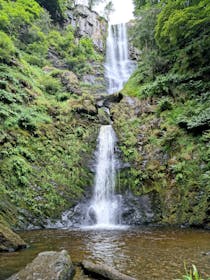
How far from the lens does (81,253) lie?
5.94 meters

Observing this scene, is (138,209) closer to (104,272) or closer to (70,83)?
(104,272)

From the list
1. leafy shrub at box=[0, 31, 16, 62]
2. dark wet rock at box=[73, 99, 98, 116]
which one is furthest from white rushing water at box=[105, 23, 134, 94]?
leafy shrub at box=[0, 31, 16, 62]

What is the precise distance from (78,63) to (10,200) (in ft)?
71.5

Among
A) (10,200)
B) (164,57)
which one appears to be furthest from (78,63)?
Result: (10,200)

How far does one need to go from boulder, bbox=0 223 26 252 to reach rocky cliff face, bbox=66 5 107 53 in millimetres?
32209

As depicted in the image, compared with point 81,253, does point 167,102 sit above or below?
above

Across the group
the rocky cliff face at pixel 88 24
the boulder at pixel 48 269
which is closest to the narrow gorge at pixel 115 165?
the boulder at pixel 48 269

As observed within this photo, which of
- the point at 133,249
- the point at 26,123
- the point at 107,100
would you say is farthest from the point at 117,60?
the point at 133,249

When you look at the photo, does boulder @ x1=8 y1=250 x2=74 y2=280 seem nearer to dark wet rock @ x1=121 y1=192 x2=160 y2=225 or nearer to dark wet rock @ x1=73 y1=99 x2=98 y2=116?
dark wet rock @ x1=121 y1=192 x2=160 y2=225

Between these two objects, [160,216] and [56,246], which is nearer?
[56,246]

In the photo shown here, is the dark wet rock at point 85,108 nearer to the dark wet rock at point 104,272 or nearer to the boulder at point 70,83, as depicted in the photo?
the boulder at point 70,83

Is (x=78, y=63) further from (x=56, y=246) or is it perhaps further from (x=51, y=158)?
(x=56, y=246)

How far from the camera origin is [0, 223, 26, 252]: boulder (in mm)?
5996

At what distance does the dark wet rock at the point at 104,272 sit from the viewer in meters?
4.16
